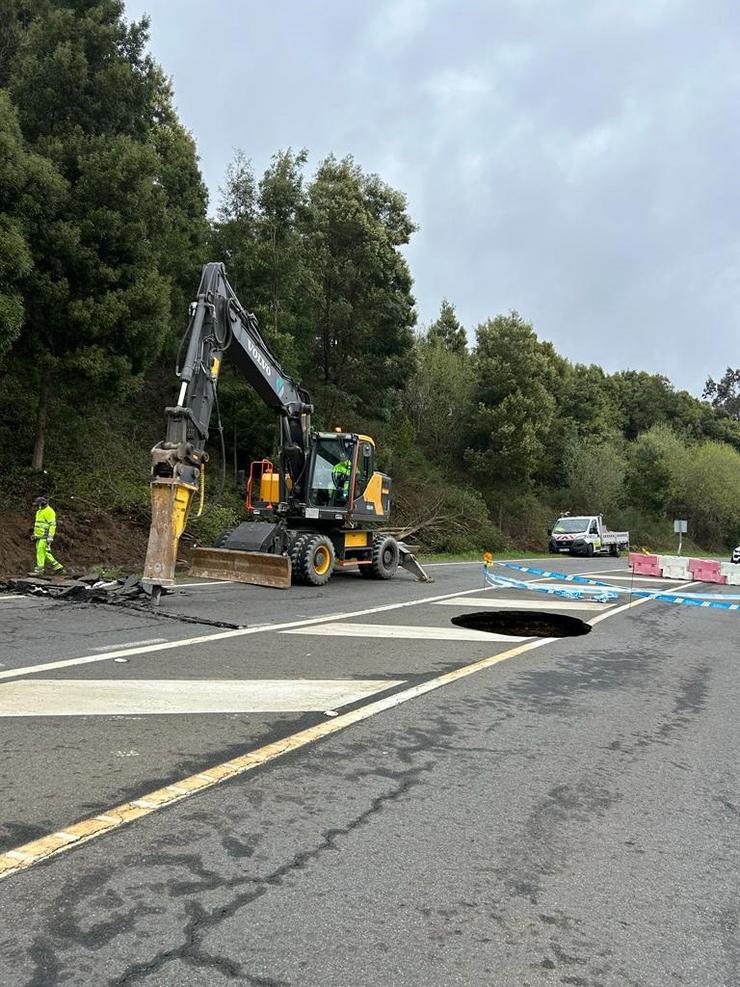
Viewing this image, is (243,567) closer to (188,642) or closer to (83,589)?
(83,589)

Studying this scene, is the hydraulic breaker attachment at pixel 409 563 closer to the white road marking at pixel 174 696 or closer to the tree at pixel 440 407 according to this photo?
the white road marking at pixel 174 696

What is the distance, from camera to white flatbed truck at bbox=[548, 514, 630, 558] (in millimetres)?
34062

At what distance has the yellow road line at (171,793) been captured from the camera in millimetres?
3031

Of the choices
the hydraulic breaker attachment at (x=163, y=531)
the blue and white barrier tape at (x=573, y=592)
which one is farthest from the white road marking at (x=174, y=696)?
the blue and white barrier tape at (x=573, y=592)

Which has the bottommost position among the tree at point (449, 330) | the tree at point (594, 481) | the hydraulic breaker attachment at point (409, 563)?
the hydraulic breaker attachment at point (409, 563)

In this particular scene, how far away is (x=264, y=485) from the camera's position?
15.9 meters

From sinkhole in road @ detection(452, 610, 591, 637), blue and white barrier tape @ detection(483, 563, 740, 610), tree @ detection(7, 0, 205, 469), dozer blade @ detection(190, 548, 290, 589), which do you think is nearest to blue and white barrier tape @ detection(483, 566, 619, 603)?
blue and white barrier tape @ detection(483, 563, 740, 610)

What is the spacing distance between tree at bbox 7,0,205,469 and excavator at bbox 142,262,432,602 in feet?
12.1

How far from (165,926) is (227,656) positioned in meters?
4.64

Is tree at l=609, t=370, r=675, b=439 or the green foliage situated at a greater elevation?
tree at l=609, t=370, r=675, b=439

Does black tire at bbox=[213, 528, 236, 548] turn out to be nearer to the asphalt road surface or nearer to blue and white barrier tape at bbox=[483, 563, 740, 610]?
blue and white barrier tape at bbox=[483, 563, 740, 610]

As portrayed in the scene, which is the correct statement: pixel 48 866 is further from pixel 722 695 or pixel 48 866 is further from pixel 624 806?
pixel 722 695

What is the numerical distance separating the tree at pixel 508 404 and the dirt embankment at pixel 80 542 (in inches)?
957

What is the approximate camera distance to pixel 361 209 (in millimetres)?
29906
